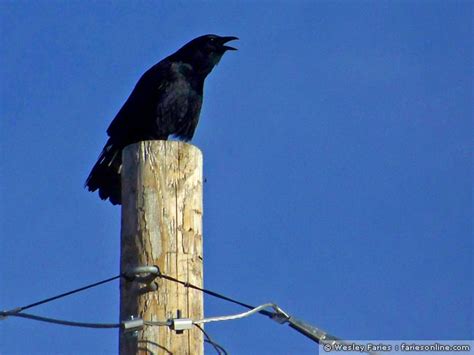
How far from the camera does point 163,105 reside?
8.30m

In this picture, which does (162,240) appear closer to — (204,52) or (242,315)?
(242,315)

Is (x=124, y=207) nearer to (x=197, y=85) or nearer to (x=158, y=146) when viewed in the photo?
(x=158, y=146)

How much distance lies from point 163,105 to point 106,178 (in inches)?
44.7

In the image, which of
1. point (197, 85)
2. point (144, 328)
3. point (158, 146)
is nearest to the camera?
point (144, 328)

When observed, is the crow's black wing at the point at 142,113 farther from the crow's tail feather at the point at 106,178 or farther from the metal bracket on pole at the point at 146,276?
the metal bracket on pole at the point at 146,276

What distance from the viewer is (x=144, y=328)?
406 cm

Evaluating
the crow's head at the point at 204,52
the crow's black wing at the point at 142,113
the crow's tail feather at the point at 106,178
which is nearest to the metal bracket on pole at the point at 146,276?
the crow's tail feather at the point at 106,178

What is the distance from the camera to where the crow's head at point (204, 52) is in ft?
29.0

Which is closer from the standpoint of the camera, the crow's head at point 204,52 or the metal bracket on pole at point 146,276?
the metal bracket on pole at point 146,276

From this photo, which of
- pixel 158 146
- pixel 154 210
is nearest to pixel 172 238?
pixel 154 210

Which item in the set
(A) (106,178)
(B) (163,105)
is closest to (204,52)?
(B) (163,105)

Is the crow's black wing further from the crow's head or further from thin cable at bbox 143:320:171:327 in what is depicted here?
thin cable at bbox 143:320:171:327

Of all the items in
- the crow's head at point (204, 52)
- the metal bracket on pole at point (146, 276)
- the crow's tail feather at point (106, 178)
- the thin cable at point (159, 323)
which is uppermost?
the crow's head at point (204, 52)

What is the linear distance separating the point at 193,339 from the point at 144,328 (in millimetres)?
209
